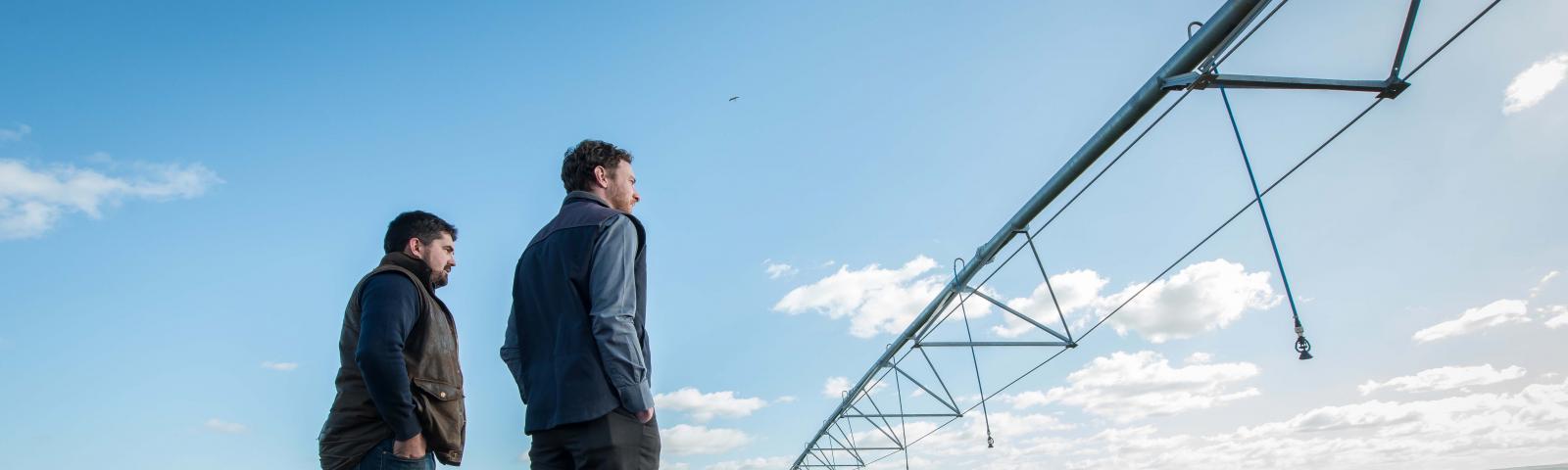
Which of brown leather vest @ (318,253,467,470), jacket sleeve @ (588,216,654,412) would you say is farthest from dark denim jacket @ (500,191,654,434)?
brown leather vest @ (318,253,467,470)

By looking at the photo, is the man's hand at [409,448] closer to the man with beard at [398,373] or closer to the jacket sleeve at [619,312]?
the man with beard at [398,373]

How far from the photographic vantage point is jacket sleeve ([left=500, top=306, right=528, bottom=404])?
256 centimetres

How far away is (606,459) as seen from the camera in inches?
84.3

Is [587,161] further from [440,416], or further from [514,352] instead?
[440,416]

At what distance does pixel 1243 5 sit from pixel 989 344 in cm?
646

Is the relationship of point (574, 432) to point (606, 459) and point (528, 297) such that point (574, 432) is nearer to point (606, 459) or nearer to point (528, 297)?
point (606, 459)

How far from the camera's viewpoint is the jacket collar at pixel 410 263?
3.12m

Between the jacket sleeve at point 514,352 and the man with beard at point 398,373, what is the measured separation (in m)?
0.34

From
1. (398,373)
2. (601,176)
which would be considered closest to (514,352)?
(398,373)

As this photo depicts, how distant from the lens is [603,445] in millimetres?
2146

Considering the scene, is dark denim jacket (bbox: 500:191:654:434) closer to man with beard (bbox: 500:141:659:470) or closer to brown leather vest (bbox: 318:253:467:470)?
man with beard (bbox: 500:141:659:470)

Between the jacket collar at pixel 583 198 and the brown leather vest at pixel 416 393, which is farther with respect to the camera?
the brown leather vest at pixel 416 393

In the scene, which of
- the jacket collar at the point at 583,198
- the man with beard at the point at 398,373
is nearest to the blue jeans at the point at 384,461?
the man with beard at the point at 398,373

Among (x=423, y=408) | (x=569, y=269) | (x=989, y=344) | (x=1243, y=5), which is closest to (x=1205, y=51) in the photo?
(x=1243, y=5)
